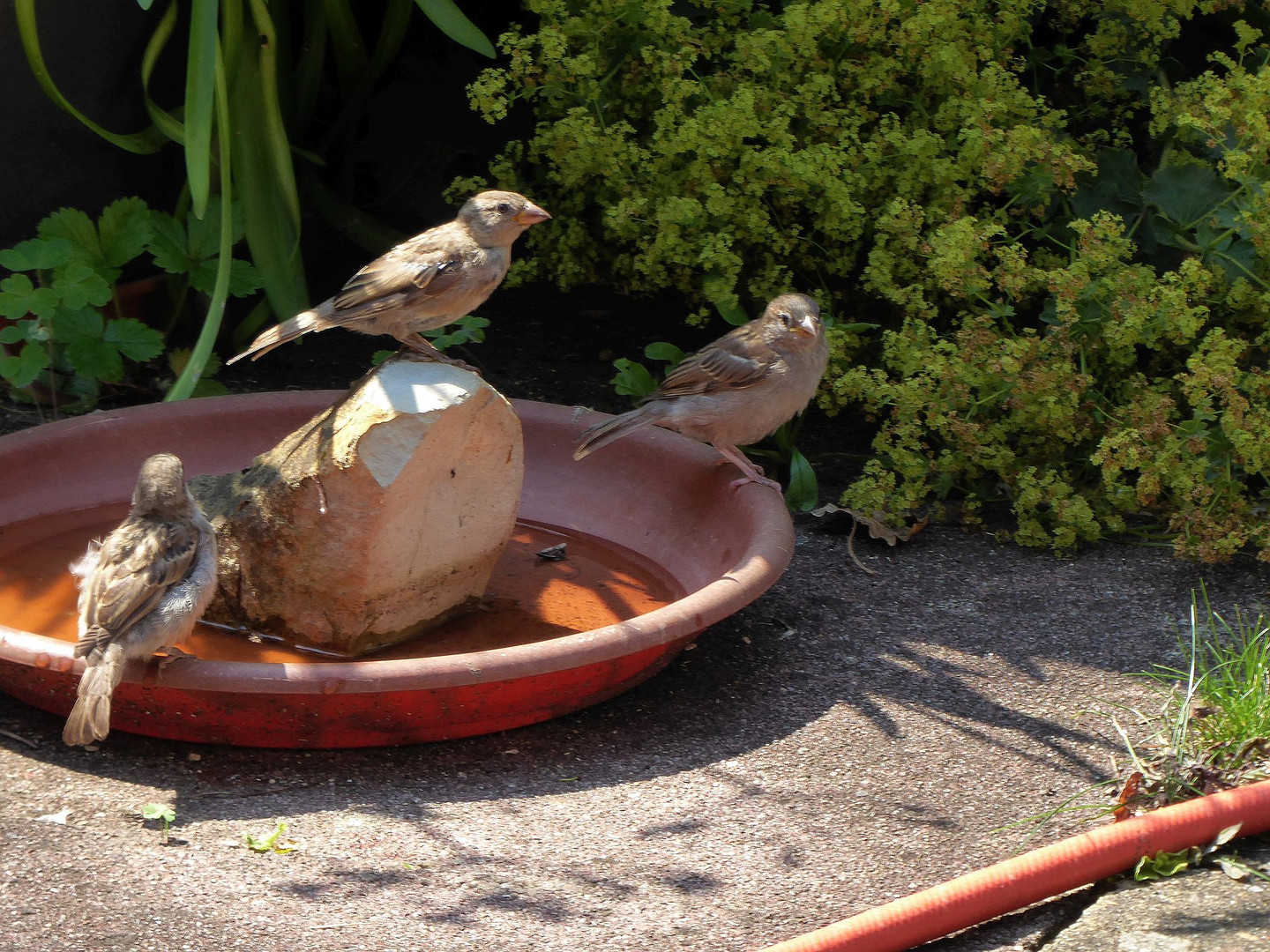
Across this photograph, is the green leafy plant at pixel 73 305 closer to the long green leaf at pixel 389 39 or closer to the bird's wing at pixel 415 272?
the long green leaf at pixel 389 39

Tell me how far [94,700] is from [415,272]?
1747 mm

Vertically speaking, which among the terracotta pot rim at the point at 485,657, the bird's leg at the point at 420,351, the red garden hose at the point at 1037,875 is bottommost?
the terracotta pot rim at the point at 485,657

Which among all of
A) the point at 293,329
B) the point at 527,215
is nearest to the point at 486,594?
the point at 293,329

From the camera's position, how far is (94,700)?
10.8ft

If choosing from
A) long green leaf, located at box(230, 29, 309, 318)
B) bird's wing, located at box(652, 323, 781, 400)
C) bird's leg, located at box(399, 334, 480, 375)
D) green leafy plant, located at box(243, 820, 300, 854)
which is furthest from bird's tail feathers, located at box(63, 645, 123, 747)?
long green leaf, located at box(230, 29, 309, 318)

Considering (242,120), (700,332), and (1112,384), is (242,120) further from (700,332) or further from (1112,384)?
(1112,384)

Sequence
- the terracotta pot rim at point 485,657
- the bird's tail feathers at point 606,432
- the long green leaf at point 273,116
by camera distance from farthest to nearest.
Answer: the long green leaf at point 273,116
the bird's tail feathers at point 606,432
the terracotta pot rim at point 485,657

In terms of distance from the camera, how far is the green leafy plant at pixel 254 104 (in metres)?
5.11

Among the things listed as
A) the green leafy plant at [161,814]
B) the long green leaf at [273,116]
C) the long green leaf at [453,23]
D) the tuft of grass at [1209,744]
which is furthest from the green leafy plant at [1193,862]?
the long green leaf at [273,116]

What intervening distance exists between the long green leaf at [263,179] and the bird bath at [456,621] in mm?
936

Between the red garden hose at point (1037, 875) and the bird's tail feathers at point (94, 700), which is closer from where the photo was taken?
the red garden hose at point (1037, 875)

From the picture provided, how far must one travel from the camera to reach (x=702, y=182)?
5.34 m

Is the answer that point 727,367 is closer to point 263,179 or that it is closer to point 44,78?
point 263,179

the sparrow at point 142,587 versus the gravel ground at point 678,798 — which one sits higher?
the sparrow at point 142,587
